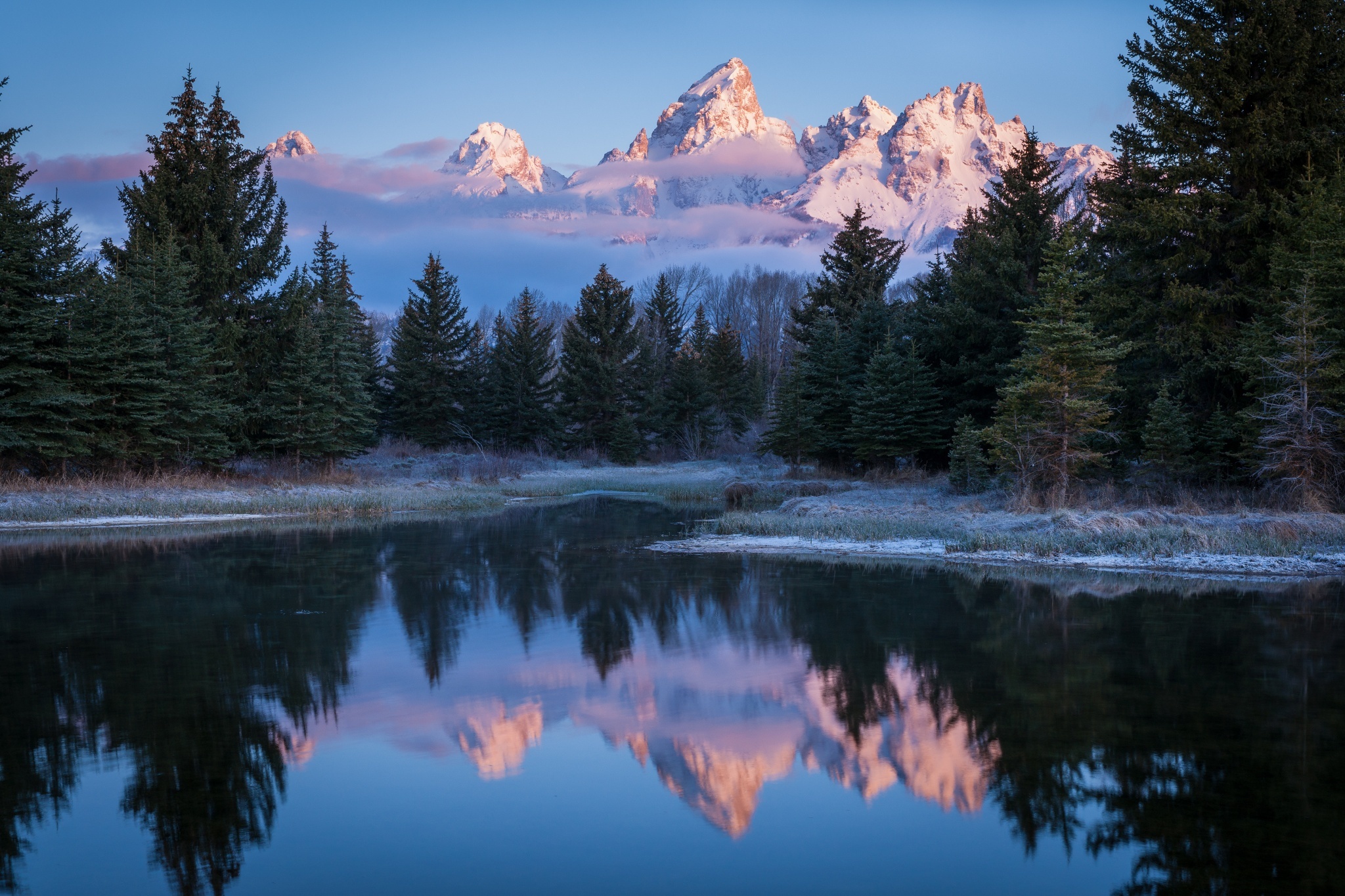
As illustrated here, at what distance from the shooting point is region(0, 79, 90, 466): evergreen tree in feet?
93.0

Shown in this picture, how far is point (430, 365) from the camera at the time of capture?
199ft

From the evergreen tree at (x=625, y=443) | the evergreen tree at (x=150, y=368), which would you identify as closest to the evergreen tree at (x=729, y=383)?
the evergreen tree at (x=625, y=443)

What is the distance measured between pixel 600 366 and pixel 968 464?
37759mm

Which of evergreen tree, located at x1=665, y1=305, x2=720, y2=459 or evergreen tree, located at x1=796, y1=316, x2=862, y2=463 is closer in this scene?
evergreen tree, located at x1=796, y1=316, x2=862, y2=463

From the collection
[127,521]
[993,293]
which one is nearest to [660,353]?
[993,293]

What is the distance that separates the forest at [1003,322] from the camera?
2259 centimetres

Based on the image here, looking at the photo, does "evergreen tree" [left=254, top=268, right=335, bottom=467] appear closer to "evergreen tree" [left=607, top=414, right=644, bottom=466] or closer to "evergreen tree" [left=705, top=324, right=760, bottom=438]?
"evergreen tree" [left=607, top=414, right=644, bottom=466]

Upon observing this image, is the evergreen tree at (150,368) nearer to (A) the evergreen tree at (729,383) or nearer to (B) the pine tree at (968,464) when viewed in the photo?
(B) the pine tree at (968,464)

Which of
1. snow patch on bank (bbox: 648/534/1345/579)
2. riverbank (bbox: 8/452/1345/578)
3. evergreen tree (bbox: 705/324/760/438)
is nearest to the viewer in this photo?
snow patch on bank (bbox: 648/534/1345/579)

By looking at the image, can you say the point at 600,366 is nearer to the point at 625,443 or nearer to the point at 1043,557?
the point at 625,443

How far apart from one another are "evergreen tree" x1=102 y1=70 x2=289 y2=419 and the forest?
119 mm

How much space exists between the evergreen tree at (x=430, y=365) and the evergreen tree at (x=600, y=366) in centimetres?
749

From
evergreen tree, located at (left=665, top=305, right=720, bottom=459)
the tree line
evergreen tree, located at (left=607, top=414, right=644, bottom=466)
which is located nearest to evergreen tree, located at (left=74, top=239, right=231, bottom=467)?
the tree line

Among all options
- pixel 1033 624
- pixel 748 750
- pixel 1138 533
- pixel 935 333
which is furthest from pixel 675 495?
pixel 748 750
